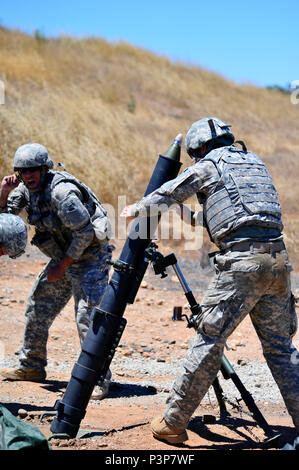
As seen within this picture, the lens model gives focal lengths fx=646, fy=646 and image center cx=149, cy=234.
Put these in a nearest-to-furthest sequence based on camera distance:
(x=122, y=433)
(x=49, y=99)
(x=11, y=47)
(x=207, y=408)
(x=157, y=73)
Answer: (x=122, y=433) < (x=207, y=408) < (x=49, y=99) < (x=11, y=47) < (x=157, y=73)

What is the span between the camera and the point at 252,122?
25.5m

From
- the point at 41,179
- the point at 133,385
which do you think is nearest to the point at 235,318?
the point at 41,179

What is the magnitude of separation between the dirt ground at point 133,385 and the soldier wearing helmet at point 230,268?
0.37 meters

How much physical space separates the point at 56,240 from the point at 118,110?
52.1 feet

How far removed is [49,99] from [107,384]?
44.8ft

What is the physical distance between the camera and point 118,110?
20.6m

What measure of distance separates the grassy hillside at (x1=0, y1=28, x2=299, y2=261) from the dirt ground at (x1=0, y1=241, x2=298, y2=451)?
14.2 feet

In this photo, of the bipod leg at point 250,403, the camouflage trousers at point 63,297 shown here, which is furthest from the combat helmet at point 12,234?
the bipod leg at point 250,403

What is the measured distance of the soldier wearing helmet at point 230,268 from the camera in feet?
12.5

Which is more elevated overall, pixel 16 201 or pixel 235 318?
pixel 16 201

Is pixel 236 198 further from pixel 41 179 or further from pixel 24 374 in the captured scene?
pixel 24 374

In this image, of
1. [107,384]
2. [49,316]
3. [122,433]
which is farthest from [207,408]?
[49,316]

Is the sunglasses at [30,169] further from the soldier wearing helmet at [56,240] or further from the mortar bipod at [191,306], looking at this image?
the mortar bipod at [191,306]
